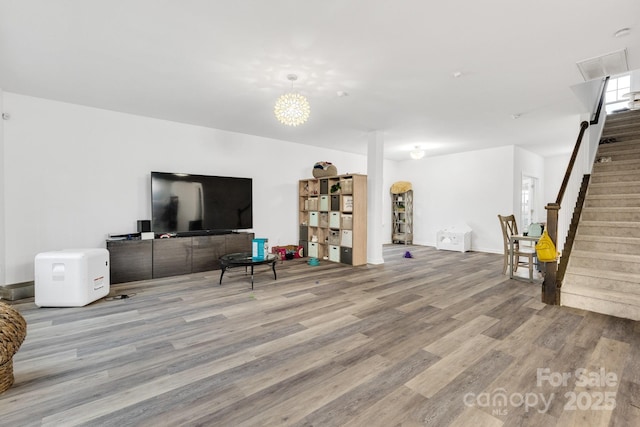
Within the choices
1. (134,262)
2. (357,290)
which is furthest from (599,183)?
(134,262)

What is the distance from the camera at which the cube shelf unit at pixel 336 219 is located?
5.55 metres

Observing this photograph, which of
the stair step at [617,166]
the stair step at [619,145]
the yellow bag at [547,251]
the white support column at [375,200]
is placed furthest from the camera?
the white support column at [375,200]

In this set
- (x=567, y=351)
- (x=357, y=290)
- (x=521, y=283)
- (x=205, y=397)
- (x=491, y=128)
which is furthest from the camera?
(x=491, y=128)

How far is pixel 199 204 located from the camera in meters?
5.06

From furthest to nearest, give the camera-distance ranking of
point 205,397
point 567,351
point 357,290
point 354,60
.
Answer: point 357,290 → point 354,60 → point 567,351 → point 205,397

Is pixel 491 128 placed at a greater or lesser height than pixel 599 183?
greater

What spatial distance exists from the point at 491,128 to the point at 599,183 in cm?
192

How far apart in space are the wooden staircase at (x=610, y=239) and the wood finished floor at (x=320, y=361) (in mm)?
270

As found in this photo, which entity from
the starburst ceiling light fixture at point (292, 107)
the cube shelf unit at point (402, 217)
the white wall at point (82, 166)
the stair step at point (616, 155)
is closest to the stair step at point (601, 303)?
the stair step at point (616, 155)

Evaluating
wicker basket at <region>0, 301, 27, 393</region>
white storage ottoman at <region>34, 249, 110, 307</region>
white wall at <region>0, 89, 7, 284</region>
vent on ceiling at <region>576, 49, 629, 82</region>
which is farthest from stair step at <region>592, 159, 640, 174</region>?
white wall at <region>0, 89, 7, 284</region>

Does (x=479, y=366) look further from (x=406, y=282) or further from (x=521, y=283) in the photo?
(x=521, y=283)

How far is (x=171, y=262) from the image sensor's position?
464 centimetres

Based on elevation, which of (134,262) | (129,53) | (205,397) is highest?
(129,53)

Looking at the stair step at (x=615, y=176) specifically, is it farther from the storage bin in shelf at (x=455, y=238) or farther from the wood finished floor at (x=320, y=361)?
the storage bin in shelf at (x=455, y=238)
